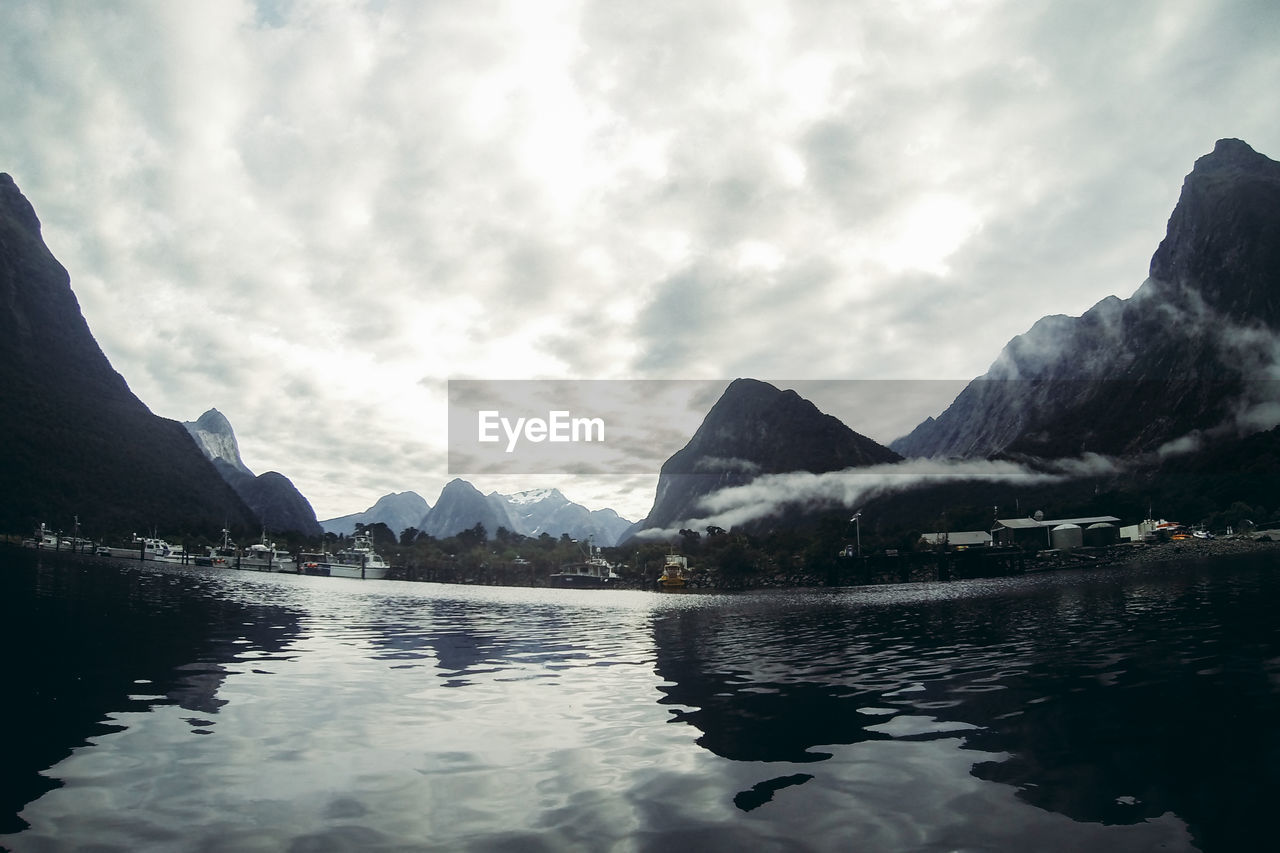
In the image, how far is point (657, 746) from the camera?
52.6 feet

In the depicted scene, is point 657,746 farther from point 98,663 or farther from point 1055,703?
point 98,663

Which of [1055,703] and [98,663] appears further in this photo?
[98,663]

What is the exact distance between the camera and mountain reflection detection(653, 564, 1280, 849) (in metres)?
11.5

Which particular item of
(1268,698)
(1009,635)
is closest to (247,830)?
(1268,698)

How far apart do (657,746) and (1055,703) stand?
11.0 metres

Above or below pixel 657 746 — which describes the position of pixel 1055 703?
above

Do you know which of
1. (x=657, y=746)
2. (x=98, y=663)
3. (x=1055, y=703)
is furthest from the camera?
(x=98, y=663)

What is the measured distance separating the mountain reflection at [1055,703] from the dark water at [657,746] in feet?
A: 0.31

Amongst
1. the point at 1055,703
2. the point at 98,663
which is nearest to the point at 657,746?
the point at 1055,703

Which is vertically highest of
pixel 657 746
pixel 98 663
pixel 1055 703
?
pixel 98 663

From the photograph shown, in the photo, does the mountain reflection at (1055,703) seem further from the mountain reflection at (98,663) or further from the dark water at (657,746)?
the mountain reflection at (98,663)

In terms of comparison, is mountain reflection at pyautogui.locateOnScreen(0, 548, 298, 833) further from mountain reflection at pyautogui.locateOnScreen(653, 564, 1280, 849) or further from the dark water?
mountain reflection at pyautogui.locateOnScreen(653, 564, 1280, 849)

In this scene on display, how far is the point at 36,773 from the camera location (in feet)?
43.9

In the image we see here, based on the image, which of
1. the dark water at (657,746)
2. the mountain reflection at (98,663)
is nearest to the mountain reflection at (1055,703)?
the dark water at (657,746)
